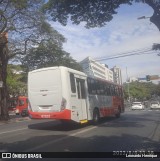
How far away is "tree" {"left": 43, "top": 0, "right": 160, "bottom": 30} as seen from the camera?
46.1 ft

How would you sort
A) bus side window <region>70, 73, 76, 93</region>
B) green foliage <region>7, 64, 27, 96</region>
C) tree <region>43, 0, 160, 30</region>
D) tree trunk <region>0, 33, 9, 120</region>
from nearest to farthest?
1. tree <region>43, 0, 160, 30</region>
2. bus side window <region>70, 73, 76, 93</region>
3. tree trunk <region>0, 33, 9, 120</region>
4. green foliage <region>7, 64, 27, 96</region>

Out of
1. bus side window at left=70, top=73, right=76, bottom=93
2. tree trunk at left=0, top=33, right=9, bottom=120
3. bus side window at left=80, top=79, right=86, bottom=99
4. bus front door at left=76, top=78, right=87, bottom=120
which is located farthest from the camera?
tree trunk at left=0, top=33, right=9, bottom=120

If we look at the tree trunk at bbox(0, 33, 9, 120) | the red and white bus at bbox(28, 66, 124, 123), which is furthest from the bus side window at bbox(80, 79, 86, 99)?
the tree trunk at bbox(0, 33, 9, 120)

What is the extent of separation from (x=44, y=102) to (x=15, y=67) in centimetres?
4762

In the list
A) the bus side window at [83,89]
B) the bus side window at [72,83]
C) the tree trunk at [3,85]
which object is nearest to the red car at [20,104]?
the tree trunk at [3,85]

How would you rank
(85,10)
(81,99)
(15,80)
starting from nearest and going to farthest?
(85,10) < (81,99) < (15,80)

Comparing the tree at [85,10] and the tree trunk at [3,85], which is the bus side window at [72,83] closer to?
the tree at [85,10]

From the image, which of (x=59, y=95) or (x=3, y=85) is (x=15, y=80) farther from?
(x=59, y=95)

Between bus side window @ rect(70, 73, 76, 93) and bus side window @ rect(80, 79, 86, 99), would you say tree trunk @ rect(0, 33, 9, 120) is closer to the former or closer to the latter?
bus side window @ rect(80, 79, 86, 99)

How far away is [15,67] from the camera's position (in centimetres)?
6325

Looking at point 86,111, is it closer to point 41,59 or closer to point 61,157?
point 61,157

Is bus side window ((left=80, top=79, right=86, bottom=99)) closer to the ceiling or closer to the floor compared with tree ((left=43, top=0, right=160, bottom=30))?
closer to the floor

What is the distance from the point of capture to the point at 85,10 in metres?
14.6

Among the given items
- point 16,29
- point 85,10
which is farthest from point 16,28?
point 85,10
